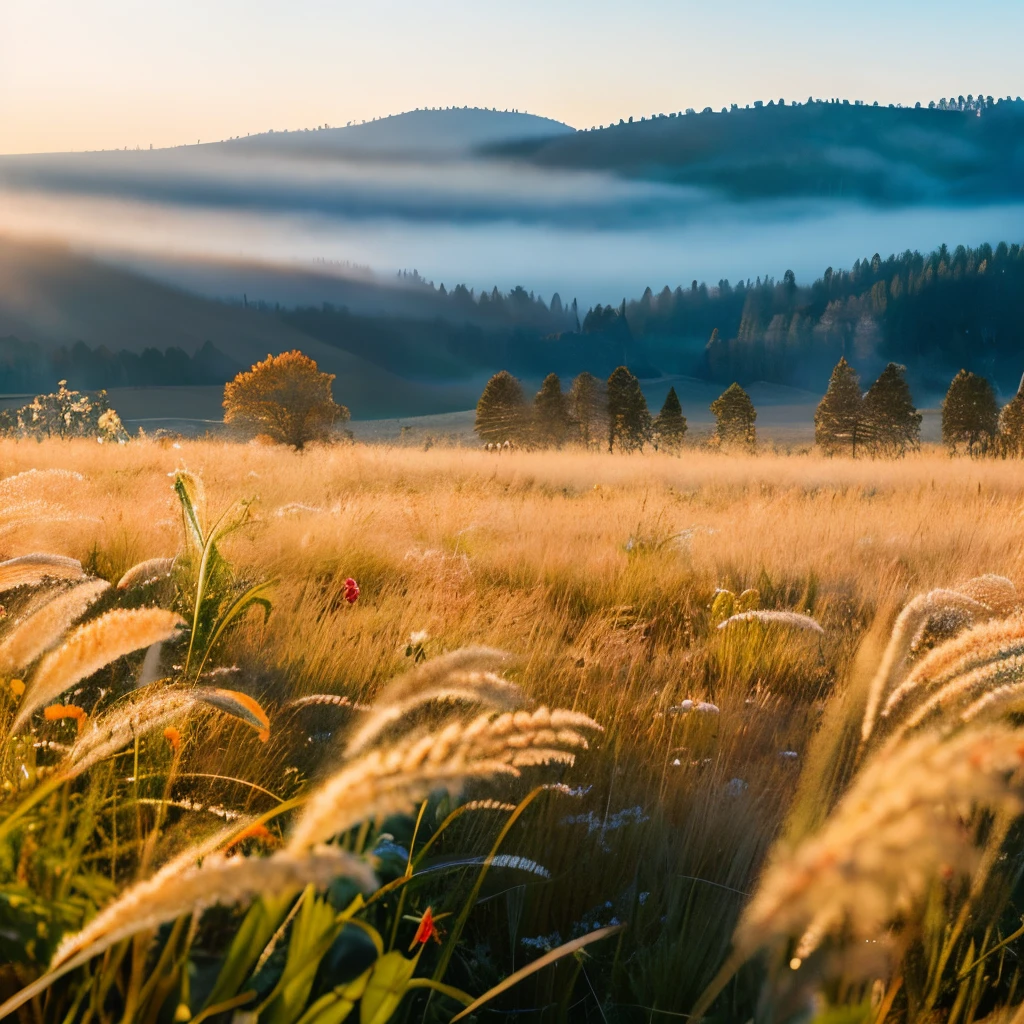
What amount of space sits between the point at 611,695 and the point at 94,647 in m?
1.67

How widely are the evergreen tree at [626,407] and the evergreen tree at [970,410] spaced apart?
15662 mm

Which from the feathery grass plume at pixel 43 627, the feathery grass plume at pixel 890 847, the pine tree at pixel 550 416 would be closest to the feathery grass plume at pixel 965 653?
the feathery grass plume at pixel 890 847

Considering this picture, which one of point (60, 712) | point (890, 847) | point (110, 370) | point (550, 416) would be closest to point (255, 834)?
point (60, 712)

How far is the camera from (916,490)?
368 inches

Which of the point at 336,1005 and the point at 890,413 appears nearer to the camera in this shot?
the point at 336,1005

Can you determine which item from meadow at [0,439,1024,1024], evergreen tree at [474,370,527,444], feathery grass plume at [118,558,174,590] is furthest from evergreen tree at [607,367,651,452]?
feathery grass plume at [118,558,174,590]

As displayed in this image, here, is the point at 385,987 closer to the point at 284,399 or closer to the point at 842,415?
the point at 284,399

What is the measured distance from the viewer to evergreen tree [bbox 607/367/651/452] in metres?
47.2

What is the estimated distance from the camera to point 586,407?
1951 inches

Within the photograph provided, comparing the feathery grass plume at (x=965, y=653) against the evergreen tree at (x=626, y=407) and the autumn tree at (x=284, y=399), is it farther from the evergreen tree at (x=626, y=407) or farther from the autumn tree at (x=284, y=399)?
the evergreen tree at (x=626, y=407)

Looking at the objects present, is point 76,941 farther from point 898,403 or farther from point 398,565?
point 898,403

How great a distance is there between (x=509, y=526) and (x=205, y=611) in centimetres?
307

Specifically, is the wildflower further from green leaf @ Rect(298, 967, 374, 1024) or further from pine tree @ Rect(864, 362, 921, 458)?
pine tree @ Rect(864, 362, 921, 458)

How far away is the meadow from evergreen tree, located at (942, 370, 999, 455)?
36.8 meters
